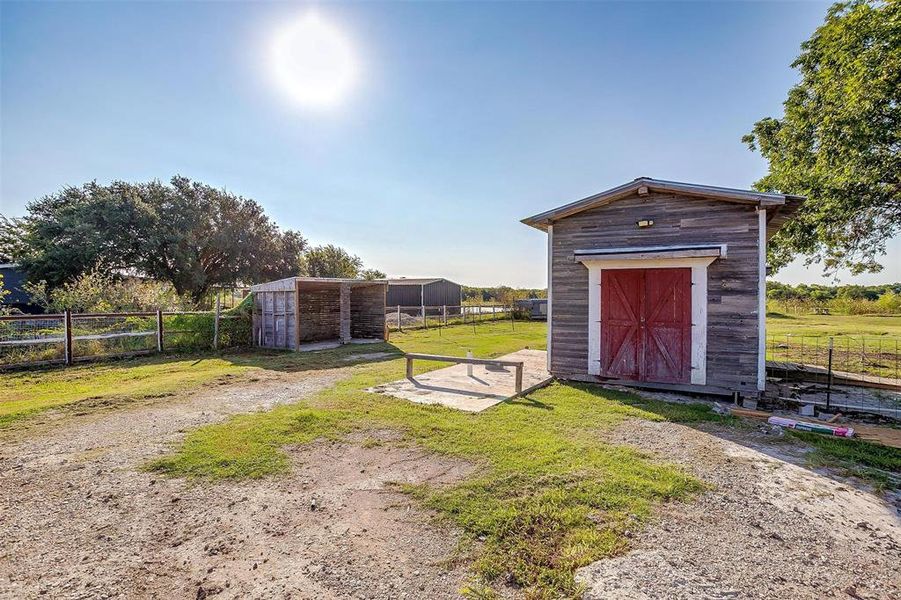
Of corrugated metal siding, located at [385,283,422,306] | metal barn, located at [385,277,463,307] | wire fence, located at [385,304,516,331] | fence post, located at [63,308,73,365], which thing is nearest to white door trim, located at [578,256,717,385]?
wire fence, located at [385,304,516,331]

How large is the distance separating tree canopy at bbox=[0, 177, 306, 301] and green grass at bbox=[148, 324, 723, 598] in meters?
18.6

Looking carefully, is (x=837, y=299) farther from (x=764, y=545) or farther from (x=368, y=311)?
(x=764, y=545)

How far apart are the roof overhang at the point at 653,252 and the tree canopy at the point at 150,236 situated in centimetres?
2082

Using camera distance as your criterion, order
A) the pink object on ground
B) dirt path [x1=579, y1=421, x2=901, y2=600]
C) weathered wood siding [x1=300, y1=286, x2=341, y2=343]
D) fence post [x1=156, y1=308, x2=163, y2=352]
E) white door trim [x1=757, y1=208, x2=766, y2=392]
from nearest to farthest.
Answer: dirt path [x1=579, y1=421, x2=901, y2=600], the pink object on ground, white door trim [x1=757, y1=208, x2=766, y2=392], fence post [x1=156, y1=308, x2=163, y2=352], weathered wood siding [x1=300, y1=286, x2=341, y2=343]

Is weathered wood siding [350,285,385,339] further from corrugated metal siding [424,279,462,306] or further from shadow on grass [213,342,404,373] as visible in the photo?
corrugated metal siding [424,279,462,306]

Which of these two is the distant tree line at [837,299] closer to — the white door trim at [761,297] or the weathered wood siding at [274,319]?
the white door trim at [761,297]

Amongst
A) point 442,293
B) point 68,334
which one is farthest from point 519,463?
point 442,293

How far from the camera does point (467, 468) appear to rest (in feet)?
13.1

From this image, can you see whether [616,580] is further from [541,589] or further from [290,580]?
[290,580]

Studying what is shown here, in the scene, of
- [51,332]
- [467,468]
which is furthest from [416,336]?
[467,468]

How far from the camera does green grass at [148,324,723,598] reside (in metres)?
2.73

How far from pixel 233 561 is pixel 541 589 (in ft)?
6.62

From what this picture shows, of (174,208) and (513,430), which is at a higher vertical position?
(174,208)

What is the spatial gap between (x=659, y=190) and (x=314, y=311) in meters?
13.2
